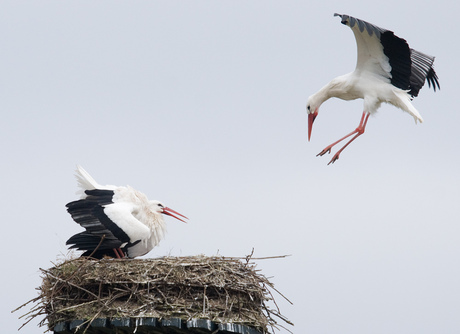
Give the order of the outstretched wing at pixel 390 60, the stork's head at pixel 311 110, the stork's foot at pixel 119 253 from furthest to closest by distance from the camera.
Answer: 1. the stork's head at pixel 311 110
2. the outstretched wing at pixel 390 60
3. the stork's foot at pixel 119 253

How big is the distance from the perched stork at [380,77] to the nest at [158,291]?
6.70 ft

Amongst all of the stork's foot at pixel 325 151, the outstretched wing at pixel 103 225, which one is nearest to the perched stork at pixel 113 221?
the outstretched wing at pixel 103 225

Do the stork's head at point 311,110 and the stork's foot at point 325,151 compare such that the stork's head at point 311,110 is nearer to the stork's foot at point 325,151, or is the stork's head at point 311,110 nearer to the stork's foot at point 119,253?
the stork's foot at point 325,151

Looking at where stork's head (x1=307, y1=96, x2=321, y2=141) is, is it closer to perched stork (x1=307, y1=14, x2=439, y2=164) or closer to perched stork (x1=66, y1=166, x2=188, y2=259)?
perched stork (x1=307, y1=14, x2=439, y2=164)

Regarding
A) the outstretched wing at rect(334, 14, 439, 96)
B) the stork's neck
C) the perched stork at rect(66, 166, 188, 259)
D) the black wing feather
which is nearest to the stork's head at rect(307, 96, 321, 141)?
the stork's neck

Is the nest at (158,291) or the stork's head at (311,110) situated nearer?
the nest at (158,291)

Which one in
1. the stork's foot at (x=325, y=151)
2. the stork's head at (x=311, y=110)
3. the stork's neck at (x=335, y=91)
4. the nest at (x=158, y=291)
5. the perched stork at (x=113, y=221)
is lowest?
the nest at (x=158, y=291)

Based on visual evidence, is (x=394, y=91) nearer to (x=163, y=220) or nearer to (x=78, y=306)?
(x=163, y=220)

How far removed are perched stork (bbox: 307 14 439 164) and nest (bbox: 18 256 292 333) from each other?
6.70ft

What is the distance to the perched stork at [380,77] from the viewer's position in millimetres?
9711

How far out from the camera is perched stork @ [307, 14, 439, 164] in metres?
9.71

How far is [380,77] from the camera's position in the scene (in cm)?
1016

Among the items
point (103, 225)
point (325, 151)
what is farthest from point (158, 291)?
point (325, 151)

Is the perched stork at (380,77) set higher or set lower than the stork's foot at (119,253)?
higher
